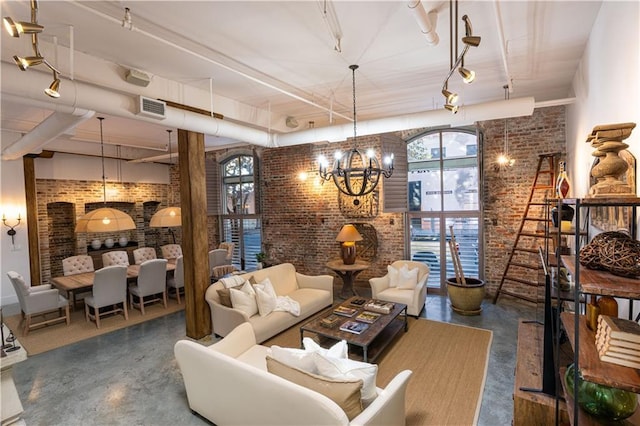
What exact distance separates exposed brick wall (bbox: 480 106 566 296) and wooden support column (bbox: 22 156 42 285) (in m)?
9.24

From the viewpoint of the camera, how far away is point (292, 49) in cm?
330

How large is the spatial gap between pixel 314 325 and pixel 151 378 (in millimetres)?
1893

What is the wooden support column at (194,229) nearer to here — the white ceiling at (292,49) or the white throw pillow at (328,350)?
the white ceiling at (292,49)

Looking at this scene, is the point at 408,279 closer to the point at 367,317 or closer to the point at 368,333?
the point at 367,317

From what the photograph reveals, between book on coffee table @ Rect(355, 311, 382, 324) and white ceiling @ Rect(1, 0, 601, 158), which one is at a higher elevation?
white ceiling @ Rect(1, 0, 601, 158)

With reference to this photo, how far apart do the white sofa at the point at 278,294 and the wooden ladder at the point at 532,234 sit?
306 centimetres

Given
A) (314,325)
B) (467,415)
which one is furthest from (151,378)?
(467,415)

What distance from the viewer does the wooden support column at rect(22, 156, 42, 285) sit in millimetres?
6809

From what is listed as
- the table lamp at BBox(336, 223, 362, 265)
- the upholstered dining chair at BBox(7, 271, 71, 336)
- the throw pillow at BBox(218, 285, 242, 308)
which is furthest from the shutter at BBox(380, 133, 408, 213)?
the upholstered dining chair at BBox(7, 271, 71, 336)

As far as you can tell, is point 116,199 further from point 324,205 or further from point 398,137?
point 398,137

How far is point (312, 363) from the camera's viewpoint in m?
2.25

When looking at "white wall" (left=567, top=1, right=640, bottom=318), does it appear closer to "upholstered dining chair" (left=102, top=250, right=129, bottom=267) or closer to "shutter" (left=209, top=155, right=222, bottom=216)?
"shutter" (left=209, top=155, right=222, bottom=216)

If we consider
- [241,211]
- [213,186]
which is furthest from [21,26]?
[213,186]

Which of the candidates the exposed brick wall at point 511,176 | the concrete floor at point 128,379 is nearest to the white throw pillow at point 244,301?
the concrete floor at point 128,379
